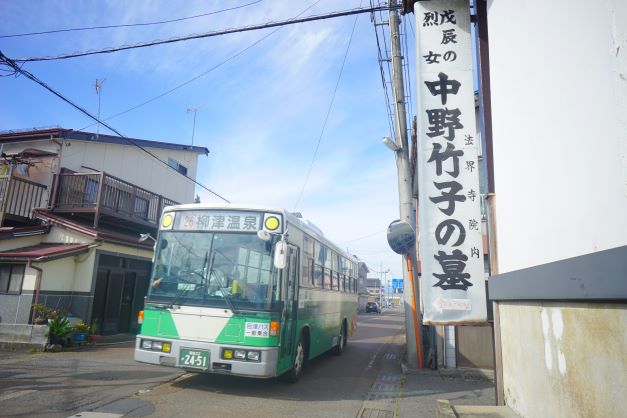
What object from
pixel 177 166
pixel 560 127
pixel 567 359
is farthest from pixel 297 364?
pixel 177 166

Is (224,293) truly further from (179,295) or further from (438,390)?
(438,390)

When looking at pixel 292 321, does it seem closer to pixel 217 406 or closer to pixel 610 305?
pixel 217 406

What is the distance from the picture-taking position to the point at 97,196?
14219 millimetres

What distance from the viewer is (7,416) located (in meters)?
5.51

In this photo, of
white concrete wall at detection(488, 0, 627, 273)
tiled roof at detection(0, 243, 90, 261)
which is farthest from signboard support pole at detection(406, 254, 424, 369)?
tiled roof at detection(0, 243, 90, 261)

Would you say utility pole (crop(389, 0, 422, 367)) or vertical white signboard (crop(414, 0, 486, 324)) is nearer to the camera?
vertical white signboard (crop(414, 0, 486, 324))

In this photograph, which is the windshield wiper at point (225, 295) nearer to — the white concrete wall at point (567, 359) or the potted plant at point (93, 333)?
the white concrete wall at point (567, 359)

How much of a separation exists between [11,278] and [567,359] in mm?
13995

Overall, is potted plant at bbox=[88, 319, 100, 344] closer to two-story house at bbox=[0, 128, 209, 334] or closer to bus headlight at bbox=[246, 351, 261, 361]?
two-story house at bbox=[0, 128, 209, 334]

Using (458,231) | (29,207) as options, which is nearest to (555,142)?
(458,231)

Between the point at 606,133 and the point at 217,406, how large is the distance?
245 inches

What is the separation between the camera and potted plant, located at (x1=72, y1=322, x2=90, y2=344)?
456 inches

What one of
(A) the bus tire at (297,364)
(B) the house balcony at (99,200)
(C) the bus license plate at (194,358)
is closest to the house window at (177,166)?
(B) the house balcony at (99,200)

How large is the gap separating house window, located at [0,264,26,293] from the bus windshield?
23.7ft
